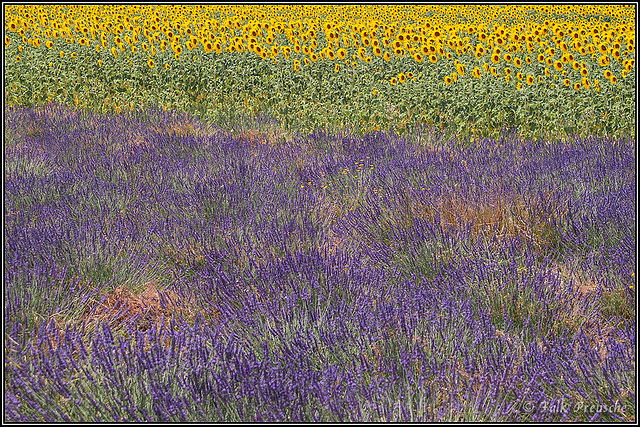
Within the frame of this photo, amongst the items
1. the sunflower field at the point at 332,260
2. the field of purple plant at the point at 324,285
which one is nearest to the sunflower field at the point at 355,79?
the sunflower field at the point at 332,260

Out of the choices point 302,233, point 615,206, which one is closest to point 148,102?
point 302,233

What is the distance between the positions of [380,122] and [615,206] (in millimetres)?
3393

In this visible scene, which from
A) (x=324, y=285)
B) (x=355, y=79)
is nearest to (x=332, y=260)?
(x=324, y=285)

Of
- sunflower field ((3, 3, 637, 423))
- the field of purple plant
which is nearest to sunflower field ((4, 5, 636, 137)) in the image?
sunflower field ((3, 3, 637, 423))

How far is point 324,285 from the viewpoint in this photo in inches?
95.6

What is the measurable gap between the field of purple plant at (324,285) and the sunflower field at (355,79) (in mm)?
1406

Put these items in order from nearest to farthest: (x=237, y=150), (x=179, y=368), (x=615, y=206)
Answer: (x=179, y=368), (x=615, y=206), (x=237, y=150)

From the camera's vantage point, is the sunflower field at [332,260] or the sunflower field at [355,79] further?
the sunflower field at [355,79]

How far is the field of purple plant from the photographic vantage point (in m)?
Answer: 1.67

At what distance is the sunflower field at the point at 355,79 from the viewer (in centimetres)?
587

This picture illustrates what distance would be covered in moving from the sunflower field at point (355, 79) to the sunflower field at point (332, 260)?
0.23 ft

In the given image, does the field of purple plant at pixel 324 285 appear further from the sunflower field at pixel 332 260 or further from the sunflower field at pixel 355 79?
the sunflower field at pixel 355 79

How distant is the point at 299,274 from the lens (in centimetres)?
248

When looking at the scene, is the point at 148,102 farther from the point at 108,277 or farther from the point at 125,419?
the point at 125,419
